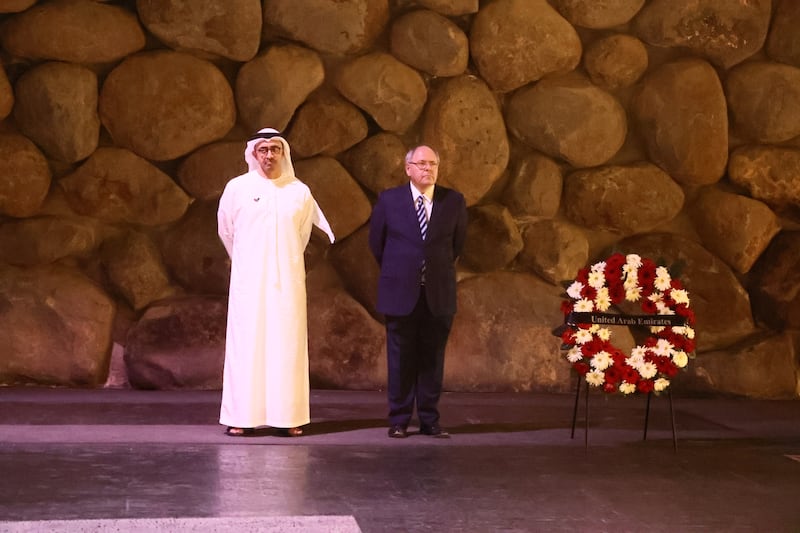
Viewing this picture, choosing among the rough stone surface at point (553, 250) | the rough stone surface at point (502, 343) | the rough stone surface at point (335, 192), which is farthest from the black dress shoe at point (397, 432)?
the rough stone surface at point (553, 250)

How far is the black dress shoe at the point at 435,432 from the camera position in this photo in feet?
18.2

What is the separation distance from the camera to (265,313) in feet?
18.2

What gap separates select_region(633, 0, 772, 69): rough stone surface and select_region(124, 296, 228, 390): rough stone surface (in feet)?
10.4

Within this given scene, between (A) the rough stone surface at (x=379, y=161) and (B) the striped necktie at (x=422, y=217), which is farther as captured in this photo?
(A) the rough stone surface at (x=379, y=161)

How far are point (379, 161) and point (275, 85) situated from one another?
76 cm

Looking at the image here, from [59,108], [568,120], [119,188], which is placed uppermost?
[568,120]

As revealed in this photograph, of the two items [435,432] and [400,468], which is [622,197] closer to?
[435,432]

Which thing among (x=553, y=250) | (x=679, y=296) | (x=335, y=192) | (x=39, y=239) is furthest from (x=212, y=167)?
(x=679, y=296)

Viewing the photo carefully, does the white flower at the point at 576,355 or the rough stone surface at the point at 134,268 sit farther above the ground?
the rough stone surface at the point at 134,268

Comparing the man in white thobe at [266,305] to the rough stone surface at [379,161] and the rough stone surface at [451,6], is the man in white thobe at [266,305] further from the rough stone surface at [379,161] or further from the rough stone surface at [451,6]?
the rough stone surface at [451,6]

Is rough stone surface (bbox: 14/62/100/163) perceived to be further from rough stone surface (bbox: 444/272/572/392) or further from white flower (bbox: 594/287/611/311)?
white flower (bbox: 594/287/611/311)

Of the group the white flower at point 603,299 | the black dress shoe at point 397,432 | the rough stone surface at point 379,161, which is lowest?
the black dress shoe at point 397,432

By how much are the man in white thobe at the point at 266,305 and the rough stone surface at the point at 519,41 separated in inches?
82.0

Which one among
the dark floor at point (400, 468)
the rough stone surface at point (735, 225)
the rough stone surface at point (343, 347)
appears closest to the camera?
the dark floor at point (400, 468)
